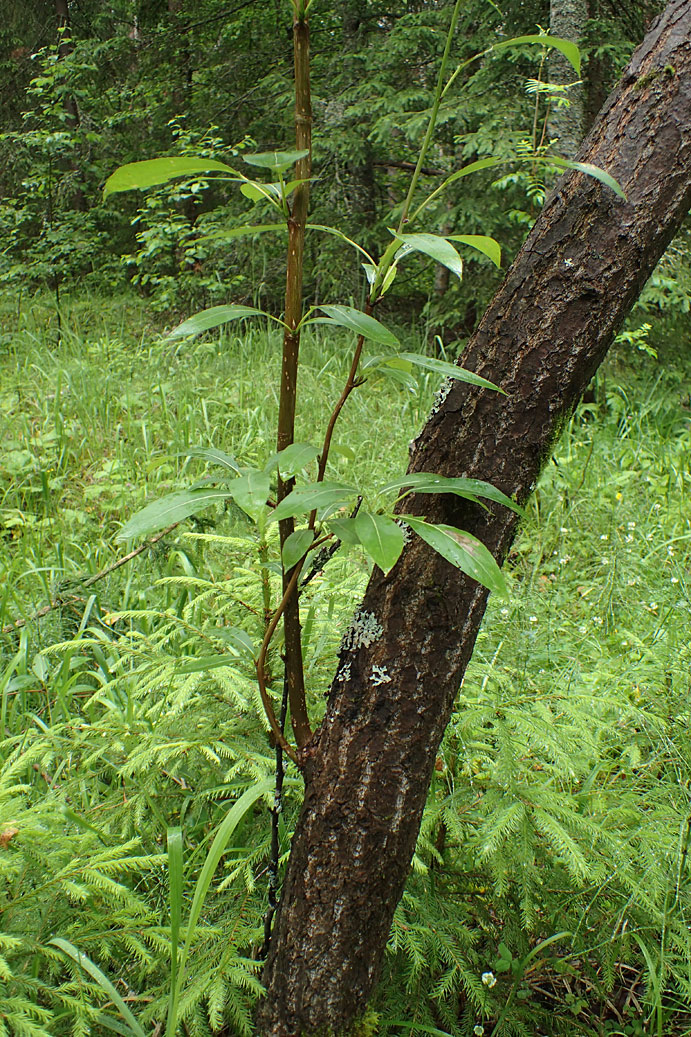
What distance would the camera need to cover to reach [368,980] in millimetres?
1060

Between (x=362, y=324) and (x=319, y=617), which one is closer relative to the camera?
(x=362, y=324)

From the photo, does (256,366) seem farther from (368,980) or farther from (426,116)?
(368,980)

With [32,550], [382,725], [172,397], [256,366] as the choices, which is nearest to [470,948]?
[382,725]

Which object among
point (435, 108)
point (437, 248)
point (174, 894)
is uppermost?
point (435, 108)

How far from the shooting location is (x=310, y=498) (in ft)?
2.55

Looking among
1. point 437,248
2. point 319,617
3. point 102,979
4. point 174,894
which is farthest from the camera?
point 319,617

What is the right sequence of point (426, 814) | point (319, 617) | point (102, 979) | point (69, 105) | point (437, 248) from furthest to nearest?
point (69, 105)
point (319, 617)
point (426, 814)
point (102, 979)
point (437, 248)

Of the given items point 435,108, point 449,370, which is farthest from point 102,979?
point 435,108

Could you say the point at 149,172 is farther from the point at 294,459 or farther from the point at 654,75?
the point at 654,75

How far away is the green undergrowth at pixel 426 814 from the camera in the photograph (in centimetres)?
116

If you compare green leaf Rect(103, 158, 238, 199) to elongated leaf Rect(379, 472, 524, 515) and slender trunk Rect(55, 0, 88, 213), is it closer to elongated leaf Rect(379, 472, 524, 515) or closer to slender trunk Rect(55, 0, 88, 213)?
elongated leaf Rect(379, 472, 524, 515)

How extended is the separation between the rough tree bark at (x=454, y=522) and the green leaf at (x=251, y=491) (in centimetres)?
30

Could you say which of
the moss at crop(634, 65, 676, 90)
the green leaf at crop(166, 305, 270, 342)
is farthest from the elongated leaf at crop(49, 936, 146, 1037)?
the moss at crop(634, 65, 676, 90)

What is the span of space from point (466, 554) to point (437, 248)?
0.31 meters
